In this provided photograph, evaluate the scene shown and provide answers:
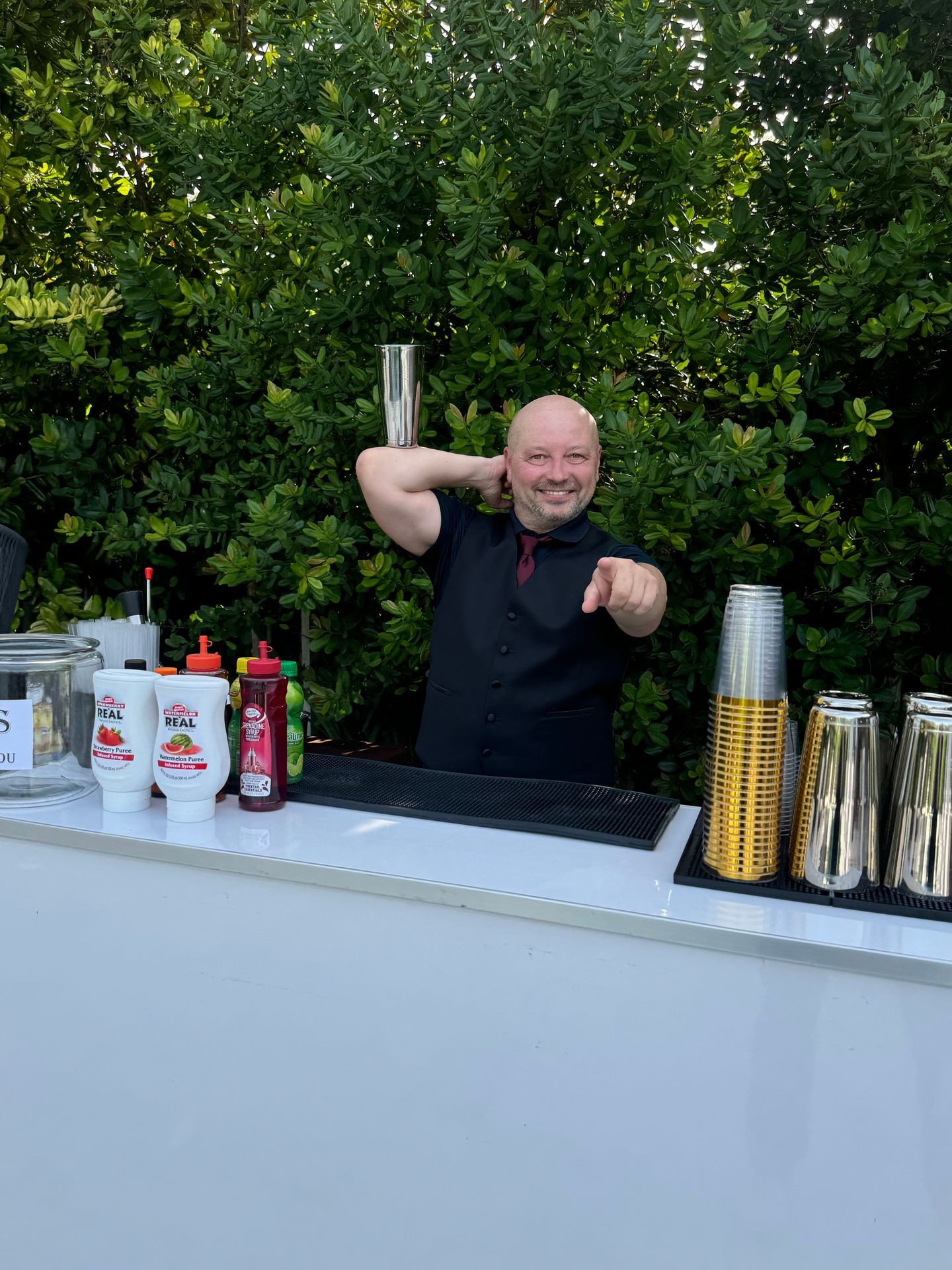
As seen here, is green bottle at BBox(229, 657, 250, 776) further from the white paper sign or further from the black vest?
the black vest

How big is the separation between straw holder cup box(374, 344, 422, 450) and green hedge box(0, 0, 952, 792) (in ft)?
1.61

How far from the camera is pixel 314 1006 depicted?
1.22 metres

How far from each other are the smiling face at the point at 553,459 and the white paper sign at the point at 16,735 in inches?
47.1

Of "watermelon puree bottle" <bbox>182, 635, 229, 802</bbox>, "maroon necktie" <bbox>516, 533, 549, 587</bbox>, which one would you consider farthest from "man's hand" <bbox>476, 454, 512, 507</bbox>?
"watermelon puree bottle" <bbox>182, 635, 229, 802</bbox>

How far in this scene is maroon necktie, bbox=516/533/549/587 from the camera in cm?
232

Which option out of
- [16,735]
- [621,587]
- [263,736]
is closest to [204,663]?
[263,736]

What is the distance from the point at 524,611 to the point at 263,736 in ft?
3.13

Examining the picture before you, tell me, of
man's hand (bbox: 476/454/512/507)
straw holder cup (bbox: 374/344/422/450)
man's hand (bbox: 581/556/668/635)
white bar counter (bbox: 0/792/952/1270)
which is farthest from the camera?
man's hand (bbox: 476/454/512/507)

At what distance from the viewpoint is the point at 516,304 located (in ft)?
9.05

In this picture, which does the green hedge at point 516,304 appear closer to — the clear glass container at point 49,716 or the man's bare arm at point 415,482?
the man's bare arm at point 415,482

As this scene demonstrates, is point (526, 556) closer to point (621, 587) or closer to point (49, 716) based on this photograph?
point (621, 587)

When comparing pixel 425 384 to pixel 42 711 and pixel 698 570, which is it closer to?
pixel 698 570

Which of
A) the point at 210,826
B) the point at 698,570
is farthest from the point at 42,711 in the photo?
the point at 698,570

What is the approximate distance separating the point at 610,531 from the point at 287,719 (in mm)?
1266
